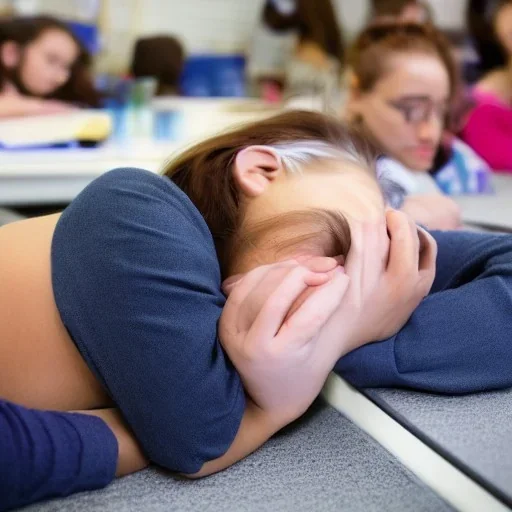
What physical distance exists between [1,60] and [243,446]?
1965 millimetres

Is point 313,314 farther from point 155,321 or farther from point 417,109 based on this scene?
point 417,109

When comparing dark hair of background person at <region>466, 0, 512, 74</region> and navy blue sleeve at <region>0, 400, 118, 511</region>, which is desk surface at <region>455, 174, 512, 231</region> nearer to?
navy blue sleeve at <region>0, 400, 118, 511</region>

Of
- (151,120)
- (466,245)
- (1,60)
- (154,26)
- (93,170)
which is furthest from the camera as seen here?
(154,26)

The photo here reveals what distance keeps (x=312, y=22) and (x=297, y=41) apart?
4.0 inches

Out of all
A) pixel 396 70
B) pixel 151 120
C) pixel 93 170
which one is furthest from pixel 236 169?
pixel 151 120

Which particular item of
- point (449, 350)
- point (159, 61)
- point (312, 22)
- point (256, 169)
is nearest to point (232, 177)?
point (256, 169)

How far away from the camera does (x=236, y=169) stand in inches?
26.8

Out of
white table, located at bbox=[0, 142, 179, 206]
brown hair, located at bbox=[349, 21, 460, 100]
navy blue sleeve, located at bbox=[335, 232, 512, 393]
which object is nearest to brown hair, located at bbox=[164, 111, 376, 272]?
navy blue sleeve, located at bbox=[335, 232, 512, 393]

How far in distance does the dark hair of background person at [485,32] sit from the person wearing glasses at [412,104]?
1076 mm

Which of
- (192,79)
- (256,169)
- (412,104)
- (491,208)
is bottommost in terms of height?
(491,208)

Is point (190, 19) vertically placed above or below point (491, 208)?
above

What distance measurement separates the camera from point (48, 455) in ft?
1.71

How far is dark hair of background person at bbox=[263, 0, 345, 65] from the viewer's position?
296 centimetres

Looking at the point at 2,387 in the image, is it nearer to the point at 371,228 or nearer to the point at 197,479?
the point at 197,479
